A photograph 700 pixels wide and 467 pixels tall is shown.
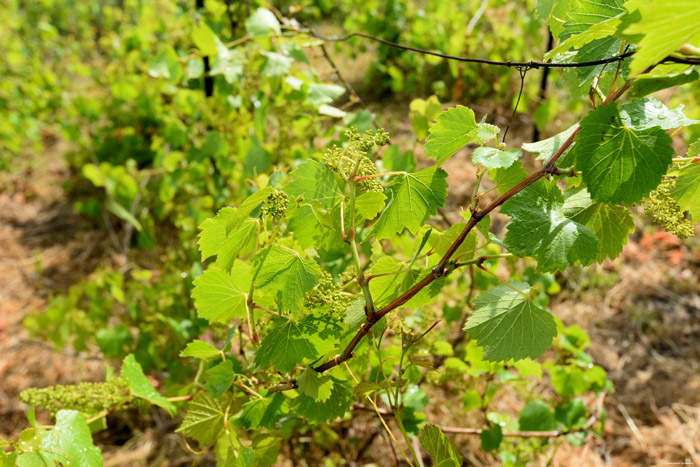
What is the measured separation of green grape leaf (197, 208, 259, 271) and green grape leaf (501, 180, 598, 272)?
39cm

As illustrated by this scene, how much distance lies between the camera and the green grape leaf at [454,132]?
681mm

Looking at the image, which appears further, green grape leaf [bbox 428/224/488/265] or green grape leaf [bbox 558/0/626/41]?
green grape leaf [bbox 428/224/488/265]

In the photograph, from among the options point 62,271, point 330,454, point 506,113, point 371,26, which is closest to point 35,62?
point 62,271

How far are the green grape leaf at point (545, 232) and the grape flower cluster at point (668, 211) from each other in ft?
0.33

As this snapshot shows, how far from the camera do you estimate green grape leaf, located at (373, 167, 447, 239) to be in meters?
0.71

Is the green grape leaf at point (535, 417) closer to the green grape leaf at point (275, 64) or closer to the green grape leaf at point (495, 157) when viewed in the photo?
the green grape leaf at point (495, 157)

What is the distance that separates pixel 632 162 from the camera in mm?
592

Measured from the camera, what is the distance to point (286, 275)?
2.21ft

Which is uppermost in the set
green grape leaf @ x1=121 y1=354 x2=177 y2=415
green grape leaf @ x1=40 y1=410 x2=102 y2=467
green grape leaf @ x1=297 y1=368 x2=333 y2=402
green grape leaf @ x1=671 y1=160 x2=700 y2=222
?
green grape leaf @ x1=671 y1=160 x2=700 y2=222

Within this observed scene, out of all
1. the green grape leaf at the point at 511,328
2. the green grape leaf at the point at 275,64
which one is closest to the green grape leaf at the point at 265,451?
the green grape leaf at the point at 511,328

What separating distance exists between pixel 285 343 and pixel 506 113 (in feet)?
11.2

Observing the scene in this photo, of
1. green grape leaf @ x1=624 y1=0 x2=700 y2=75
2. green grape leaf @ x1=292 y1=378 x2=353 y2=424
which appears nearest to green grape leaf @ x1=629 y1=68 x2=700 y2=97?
green grape leaf @ x1=624 y1=0 x2=700 y2=75

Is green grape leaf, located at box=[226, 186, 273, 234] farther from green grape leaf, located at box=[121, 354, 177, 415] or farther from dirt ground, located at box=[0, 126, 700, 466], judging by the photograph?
dirt ground, located at box=[0, 126, 700, 466]

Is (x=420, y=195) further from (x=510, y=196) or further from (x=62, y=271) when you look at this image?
(x=62, y=271)
